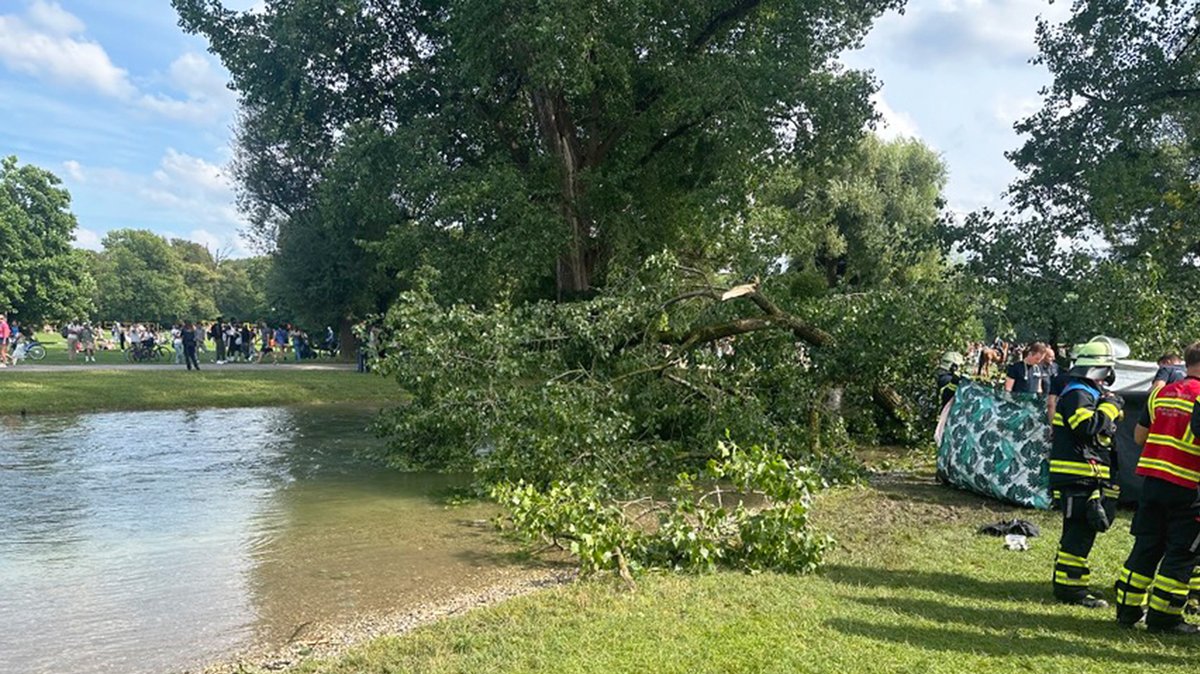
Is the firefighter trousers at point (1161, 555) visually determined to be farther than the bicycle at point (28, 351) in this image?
No

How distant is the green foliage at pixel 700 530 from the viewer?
260 inches

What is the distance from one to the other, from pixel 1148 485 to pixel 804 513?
238cm

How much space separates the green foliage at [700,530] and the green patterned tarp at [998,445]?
3013mm

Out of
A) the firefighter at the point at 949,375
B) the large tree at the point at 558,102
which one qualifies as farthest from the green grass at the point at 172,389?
the firefighter at the point at 949,375

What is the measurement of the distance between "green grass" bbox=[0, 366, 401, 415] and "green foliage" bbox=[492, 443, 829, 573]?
1522cm

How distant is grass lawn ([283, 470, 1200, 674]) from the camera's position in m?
4.52

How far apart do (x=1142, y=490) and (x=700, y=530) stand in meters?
3.19

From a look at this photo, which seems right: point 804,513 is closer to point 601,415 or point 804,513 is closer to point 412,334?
point 601,415

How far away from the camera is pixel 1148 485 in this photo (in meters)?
5.16

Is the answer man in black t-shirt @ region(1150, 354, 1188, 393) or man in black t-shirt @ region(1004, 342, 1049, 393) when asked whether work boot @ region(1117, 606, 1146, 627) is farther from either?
man in black t-shirt @ region(1004, 342, 1049, 393)

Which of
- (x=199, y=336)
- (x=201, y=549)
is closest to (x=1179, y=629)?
(x=201, y=549)

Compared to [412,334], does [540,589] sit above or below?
below

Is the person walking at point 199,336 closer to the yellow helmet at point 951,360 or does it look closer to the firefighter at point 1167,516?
the yellow helmet at point 951,360

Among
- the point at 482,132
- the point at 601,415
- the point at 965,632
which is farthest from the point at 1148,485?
the point at 482,132
